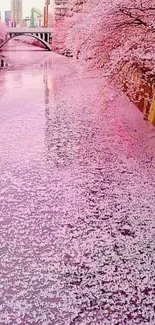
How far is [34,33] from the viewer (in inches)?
3110

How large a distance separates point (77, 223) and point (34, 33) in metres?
76.1

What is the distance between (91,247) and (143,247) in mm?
633

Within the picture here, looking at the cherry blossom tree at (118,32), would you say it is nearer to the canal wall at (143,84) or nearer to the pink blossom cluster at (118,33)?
the pink blossom cluster at (118,33)

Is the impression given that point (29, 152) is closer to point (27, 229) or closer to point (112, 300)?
point (27, 229)

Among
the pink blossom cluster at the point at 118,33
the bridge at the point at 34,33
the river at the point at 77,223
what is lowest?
the bridge at the point at 34,33

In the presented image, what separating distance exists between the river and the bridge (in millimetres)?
66491

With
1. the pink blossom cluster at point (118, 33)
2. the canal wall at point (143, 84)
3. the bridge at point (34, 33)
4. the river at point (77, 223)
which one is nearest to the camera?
the river at point (77, 223)

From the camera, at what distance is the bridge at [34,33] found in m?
76.9

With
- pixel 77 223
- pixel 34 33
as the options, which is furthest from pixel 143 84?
pixel 34 33

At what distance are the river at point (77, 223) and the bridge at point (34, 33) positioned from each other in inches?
2618

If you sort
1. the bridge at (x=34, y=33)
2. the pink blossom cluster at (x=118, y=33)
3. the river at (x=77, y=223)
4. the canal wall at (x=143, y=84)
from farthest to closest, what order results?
the bridge at (x=34, y=33) → the canal wall at (x=143, y=84) → the pink blossom cluster at (x=118, y=33) → the river at (x=77, y=223)

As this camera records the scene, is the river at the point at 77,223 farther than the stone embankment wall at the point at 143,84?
No

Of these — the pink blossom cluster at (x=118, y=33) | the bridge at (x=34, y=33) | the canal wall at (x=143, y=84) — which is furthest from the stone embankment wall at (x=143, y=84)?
the bridge at (x=34, y=33)

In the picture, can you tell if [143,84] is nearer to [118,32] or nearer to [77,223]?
[118,32]
